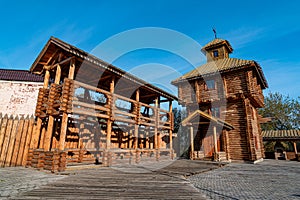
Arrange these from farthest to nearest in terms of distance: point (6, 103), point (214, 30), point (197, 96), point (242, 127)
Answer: point (214, 30) < point (197, 96) < point (6, 103) < point (242, 127)

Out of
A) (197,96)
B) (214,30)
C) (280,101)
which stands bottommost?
(197,96)

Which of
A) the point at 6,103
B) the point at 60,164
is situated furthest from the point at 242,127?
the point at 6,103

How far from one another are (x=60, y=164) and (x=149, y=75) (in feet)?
29.1

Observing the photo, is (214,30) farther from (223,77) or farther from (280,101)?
(280,101)

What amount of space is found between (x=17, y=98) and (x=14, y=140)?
37.0 feet

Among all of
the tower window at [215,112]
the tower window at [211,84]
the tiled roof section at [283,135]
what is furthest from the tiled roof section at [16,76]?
the tiled roof section at [283,135]

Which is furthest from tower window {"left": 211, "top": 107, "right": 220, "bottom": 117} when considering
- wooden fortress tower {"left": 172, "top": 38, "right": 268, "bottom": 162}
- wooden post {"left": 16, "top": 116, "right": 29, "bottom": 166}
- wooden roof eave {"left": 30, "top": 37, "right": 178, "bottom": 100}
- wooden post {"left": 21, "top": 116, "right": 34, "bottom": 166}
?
wooden post {"left": 16, "top": 116, "right": 29, "bottom": 166}

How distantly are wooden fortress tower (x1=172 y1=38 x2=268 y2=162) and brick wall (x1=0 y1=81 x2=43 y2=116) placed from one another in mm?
14830

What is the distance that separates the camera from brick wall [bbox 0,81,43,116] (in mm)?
17047

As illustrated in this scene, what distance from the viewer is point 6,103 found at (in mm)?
17062

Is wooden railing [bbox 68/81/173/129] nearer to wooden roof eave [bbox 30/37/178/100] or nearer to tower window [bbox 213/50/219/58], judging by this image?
wooden roof eave [bbox 30/37/178/100]

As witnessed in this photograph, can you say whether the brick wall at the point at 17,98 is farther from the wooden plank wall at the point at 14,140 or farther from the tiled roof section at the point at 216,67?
the tiled roof section at the point at 216,67

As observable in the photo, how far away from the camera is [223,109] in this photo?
55.3 feet

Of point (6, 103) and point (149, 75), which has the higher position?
point (149, 75)
